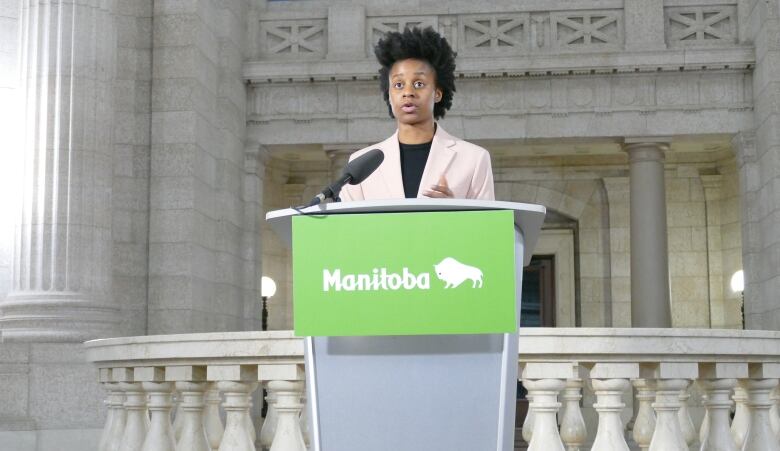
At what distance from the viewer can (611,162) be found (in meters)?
19.9

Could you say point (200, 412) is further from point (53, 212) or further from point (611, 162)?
point (611, 162)

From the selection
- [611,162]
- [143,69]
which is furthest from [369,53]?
[611,162]

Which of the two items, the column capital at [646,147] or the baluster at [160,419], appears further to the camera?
the column capital at [646,147]

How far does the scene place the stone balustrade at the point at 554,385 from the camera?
4875mm

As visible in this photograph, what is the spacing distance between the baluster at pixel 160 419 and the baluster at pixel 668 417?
248 cm

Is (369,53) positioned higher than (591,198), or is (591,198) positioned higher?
(369,53)

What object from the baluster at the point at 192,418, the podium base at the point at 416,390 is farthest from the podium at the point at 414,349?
the baluster at the point at 192,418

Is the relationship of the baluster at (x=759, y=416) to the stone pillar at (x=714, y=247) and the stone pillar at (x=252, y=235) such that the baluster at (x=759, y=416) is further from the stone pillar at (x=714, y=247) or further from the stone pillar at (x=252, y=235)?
the stone pillar at (x=714, y=247)

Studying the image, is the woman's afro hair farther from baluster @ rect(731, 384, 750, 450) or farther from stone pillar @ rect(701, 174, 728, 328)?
stone pillar @ rect(701, 174, 728, 328)

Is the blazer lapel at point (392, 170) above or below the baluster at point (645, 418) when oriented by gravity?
above

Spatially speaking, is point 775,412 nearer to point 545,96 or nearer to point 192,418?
point 192,418

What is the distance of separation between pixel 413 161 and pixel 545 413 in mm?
1628

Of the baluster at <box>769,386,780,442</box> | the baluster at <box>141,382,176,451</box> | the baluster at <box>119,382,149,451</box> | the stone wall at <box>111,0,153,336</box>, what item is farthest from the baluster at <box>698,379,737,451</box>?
the stone wall at <box>111,0,153,336</box>

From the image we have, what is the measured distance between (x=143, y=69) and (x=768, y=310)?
31.9 ft
